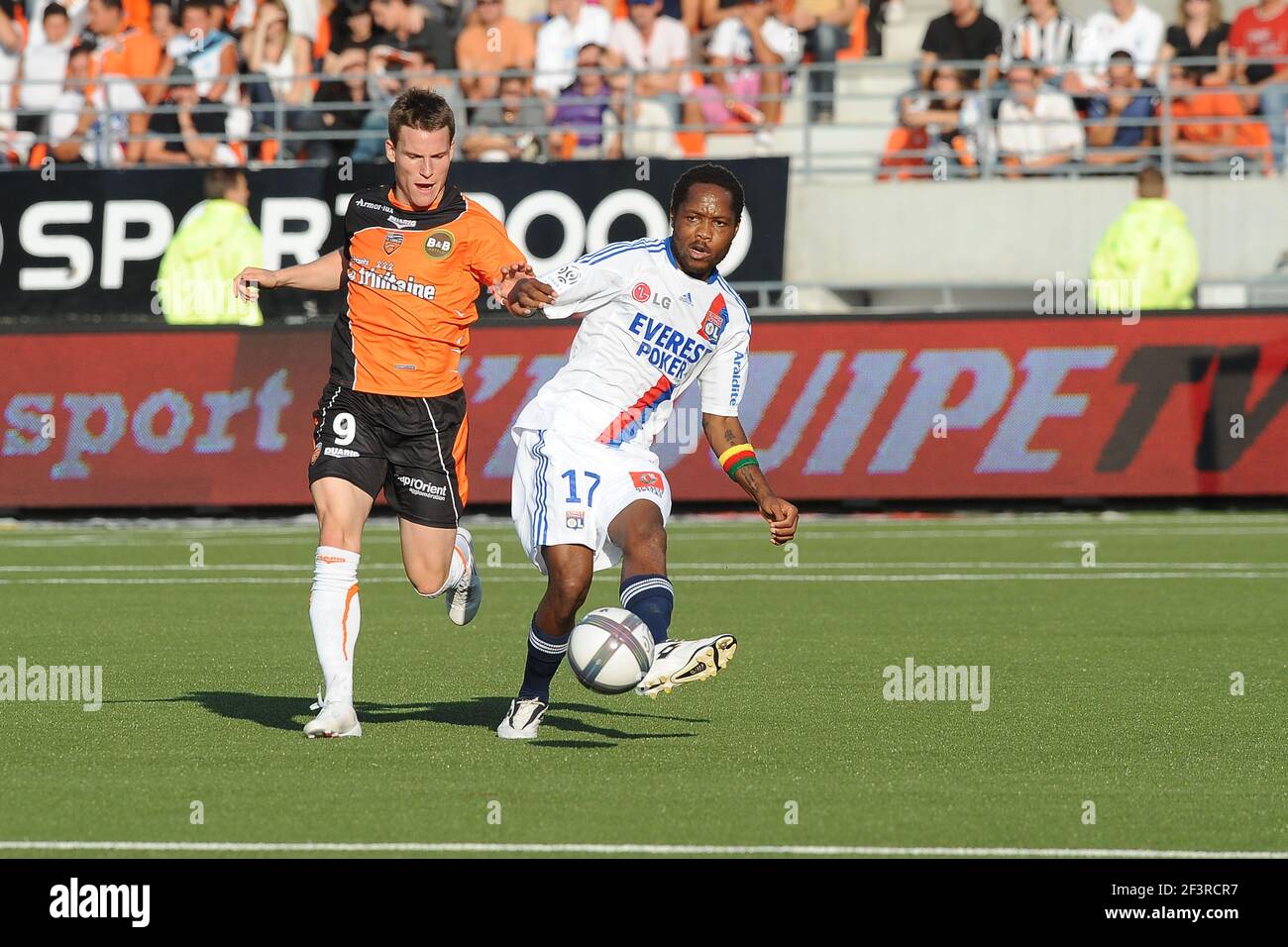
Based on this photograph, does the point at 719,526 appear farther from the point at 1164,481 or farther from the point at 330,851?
the point at 330,851

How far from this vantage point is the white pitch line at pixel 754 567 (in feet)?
51.9

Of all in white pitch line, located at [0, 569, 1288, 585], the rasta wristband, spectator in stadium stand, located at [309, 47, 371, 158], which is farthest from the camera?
spectator in stadium stand, located at [309, 47, 371, 158]

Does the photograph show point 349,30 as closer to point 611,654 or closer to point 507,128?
point 507,128

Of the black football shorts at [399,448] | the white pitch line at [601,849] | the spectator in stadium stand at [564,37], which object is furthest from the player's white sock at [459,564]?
the spectator in stadium stand at [564,37]

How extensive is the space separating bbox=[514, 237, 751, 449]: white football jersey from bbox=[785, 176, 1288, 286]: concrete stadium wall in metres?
14.4

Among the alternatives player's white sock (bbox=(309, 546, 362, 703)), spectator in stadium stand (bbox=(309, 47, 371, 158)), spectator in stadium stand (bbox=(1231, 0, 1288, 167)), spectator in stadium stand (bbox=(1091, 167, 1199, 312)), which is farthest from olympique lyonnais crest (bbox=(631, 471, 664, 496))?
spectator in stadium stand (bbox=(1231, 0, 1288, 167))

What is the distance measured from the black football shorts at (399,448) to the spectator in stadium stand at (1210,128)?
15.6 m

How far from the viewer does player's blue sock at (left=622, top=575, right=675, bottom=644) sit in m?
8.07

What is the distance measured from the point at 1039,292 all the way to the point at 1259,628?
34.9 ft

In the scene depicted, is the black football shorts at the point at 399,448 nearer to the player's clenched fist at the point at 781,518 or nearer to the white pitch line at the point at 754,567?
the player's clenched fist at the point at 781,518

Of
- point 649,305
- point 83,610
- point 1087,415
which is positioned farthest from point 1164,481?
point 649,305

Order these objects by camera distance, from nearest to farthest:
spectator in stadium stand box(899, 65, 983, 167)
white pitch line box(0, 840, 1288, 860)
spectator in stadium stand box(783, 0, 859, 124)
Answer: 1. white pitch line box(0, 840, 1288, 860)
2. spectator in stadium stand box(899, 65, 983, 167)
3. spectator in stadium stand box(783, 0, 859, 124)

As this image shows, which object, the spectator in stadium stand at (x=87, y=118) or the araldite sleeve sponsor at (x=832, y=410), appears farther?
the spectator in stadium stand at (x=87, y=118)

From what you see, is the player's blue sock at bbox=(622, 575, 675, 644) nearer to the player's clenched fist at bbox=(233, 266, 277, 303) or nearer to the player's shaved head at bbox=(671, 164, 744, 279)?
the player's shaved head at bbox=(671, 164, 744, 279)
